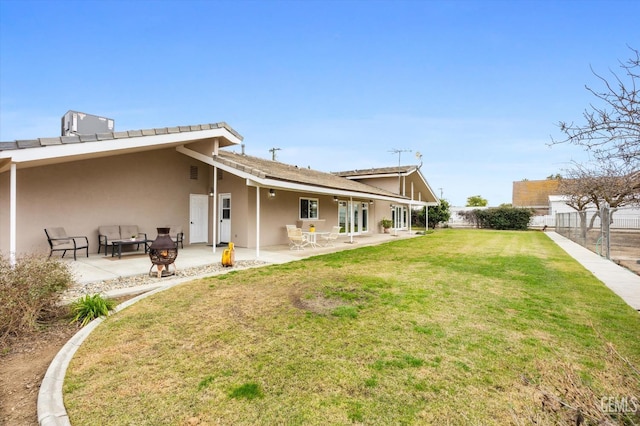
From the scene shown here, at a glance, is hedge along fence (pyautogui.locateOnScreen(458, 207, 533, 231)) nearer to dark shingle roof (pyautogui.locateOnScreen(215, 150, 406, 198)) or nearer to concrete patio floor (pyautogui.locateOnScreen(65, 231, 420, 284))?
dark shingle roof (pyautogui.locateOnScreen(215, 150, 406, 198))

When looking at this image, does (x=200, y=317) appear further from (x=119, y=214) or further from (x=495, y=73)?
(x=495, y=73)

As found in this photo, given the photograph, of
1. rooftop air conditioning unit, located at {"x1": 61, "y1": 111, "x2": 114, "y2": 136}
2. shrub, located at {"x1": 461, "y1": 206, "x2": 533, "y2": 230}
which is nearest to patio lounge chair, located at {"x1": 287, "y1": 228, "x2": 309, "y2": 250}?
rooftop air conditioning unit, located at {"x1": 61, "y1": 111, "x2": 114, "y2": 136}

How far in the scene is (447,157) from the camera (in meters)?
30.2

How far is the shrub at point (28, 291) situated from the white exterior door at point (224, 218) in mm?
8511

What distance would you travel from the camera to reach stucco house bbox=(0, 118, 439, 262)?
8.32 meters

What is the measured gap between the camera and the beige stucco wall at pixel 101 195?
9234mm

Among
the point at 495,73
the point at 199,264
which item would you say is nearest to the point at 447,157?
the point at 495,73

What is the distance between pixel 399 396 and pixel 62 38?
18.4 metres

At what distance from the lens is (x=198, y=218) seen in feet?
44.9

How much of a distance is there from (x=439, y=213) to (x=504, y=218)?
19.1 feet

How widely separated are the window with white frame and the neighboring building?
36779mm

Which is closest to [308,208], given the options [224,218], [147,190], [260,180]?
[224,218]

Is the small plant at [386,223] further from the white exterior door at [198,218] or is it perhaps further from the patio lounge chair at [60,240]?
the patio lounge chair at [60,240]

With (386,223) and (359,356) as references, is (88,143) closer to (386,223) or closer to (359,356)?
(359,356)
